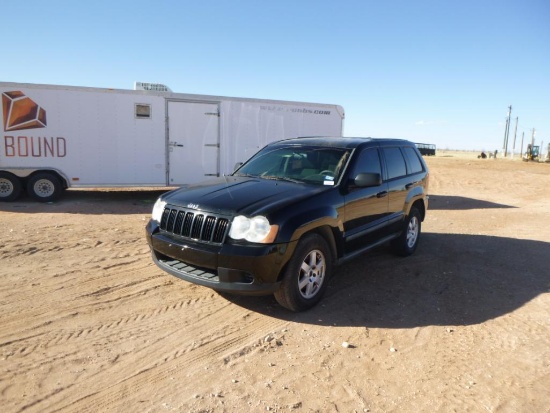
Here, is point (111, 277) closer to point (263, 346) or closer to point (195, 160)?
point (263, 346)

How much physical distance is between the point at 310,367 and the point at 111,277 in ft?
9.89

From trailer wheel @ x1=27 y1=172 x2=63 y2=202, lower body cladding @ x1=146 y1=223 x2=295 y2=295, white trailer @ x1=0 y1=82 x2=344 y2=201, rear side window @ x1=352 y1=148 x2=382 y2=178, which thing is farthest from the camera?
trailer wheel @ x1=27 y1=172 x2=63 y2=202

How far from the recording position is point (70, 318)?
13.5 feet

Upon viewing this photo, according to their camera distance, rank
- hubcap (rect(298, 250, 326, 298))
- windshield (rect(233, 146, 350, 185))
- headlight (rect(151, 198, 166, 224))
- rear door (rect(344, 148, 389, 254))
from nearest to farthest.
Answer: hubcap (rect(298, 250, 326, 298)), headlight (rect(151, 198, 166, 224)), rear door (rect(344, 148, 389, 254)), windshield (rect(233, 146, 350, 185))

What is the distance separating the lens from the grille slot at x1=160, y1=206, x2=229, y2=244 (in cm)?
407

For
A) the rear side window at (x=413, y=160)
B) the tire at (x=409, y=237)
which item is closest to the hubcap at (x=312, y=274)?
the tire at (x=409, y=237)

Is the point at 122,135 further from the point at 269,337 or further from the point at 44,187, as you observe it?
the point at 269,337

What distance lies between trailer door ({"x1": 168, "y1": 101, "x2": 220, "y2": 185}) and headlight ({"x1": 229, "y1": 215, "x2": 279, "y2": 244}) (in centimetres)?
810

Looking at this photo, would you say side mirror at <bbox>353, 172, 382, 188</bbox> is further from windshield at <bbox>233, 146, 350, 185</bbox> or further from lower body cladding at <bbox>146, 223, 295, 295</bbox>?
lower body cladding at <bbox>146, 223, 295, 295</bbox>

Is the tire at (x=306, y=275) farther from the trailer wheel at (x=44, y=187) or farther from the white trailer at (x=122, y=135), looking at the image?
the trailer wheel at (x=44, y=187)

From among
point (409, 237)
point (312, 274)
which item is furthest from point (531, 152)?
point (312, 274)

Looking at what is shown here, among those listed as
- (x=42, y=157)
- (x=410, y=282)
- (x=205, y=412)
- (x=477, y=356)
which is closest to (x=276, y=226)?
(x=205, y=412)

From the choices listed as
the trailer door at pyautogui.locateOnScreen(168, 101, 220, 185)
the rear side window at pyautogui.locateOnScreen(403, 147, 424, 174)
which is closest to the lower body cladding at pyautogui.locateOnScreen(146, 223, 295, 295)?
the rear side window at pyautogui.locateOnScreen(403, 147, 424, 174)

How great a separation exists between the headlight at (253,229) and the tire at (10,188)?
29.7ft
